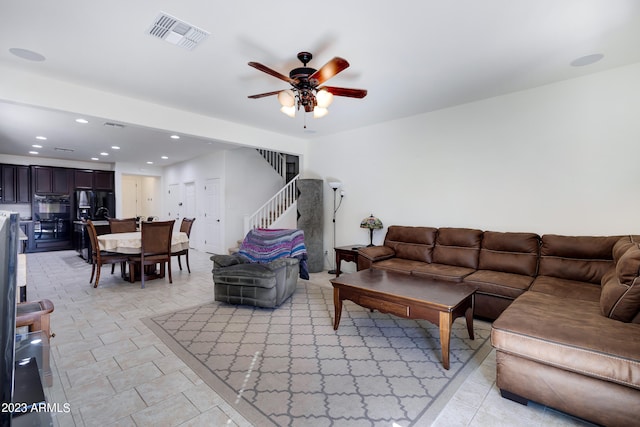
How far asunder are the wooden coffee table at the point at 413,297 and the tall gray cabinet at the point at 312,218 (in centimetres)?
244

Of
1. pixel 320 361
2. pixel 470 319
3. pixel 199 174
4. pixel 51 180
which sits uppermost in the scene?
pixel 199 174

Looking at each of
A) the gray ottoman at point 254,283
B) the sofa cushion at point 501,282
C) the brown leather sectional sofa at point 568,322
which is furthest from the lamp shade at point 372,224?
the sofa cushion at point 501,282

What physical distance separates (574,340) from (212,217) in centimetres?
734

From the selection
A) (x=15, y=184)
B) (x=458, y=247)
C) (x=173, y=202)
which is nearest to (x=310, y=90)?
(x=458, y=247)

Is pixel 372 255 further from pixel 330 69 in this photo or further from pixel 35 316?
pixel 35 316

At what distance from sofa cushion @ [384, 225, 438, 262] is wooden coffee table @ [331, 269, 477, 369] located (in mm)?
1072

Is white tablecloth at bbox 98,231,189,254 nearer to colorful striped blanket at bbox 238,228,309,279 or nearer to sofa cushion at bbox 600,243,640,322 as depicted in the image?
colorful striped blanket at bbox 238,228,309,279

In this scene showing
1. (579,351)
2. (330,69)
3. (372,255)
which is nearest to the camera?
(579,351)

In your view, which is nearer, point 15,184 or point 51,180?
point 15,184

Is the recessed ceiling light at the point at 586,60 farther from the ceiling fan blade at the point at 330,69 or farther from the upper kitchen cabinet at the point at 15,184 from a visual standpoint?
the upper kitchen cabinet at the point at 15,184

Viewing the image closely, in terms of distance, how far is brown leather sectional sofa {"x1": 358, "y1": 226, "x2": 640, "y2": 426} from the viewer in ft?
5.37

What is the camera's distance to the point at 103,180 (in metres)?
9.05

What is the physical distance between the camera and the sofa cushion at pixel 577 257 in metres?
3.00

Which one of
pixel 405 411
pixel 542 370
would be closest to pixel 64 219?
pixel 405 411
